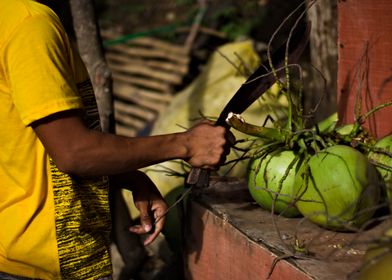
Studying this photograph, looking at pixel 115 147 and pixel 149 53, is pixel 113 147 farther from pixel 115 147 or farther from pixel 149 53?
pixel 149 53

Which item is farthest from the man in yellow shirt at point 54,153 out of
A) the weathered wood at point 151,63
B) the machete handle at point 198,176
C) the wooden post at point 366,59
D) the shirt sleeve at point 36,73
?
the weathered wood at point 151,63

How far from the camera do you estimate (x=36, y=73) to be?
183 cm

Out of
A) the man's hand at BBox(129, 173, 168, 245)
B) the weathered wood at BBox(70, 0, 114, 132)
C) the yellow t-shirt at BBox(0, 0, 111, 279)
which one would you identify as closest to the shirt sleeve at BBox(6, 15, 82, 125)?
the yellow t-shirt at BBox(0, 0, 111, 279)

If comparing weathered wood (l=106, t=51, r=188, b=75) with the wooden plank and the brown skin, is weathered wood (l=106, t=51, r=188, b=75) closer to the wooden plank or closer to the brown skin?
the wooden plank

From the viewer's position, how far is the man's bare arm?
Result: 1876 millimetres

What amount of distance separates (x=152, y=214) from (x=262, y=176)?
420mm

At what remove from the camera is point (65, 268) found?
7.02 feet

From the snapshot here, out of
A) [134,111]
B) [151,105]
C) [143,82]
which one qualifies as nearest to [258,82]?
[151,105]

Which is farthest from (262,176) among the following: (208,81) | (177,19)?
(177,19)

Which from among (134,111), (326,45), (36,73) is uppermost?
(36,73)

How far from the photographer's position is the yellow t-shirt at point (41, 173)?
184 centimetres

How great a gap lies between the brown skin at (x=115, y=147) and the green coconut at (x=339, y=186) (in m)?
0.31

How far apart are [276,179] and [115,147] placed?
0.73 meters

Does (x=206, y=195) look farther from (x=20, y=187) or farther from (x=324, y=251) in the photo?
(x=20, y=187)
